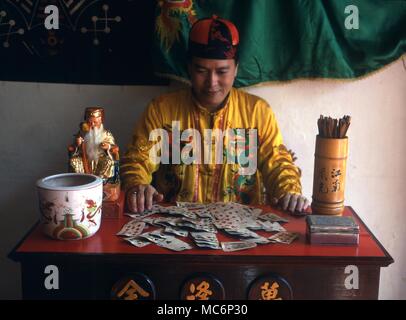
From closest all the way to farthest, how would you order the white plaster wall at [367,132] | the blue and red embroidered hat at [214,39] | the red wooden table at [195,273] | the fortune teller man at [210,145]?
the red wooden table at [195,273], the blue and red embroidered hat at [214,39], the fortune teller man at [210,145], the white plaster wall at [367,132]

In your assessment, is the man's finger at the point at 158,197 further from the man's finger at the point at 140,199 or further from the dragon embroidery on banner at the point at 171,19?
the dragon embroidery on banner at the point at 171,19

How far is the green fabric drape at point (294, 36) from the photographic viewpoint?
2213 millimetres

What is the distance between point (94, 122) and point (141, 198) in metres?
0.33

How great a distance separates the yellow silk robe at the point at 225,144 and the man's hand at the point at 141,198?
0.32 meters

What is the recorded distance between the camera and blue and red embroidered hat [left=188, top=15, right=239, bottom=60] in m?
2.02

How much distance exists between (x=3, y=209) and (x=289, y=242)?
5.35 ft

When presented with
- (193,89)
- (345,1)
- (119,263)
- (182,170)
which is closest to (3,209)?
(182,170)

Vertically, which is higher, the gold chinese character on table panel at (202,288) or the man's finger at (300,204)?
the man's finger at (300,204)

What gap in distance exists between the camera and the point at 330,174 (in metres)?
1.68

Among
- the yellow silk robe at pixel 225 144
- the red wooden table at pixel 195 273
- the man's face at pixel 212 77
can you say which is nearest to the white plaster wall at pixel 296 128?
the yellow silk robe at pixel 225 144

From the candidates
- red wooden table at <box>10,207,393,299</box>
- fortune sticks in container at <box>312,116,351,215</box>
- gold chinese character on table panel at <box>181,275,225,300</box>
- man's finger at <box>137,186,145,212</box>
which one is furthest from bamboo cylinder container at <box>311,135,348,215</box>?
man's finger at <box>137,186,145,212</box>

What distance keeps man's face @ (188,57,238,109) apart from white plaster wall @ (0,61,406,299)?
303 millimetres

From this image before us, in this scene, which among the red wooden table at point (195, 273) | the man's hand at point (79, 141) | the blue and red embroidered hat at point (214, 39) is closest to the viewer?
the red wooden table at point (195, 273)

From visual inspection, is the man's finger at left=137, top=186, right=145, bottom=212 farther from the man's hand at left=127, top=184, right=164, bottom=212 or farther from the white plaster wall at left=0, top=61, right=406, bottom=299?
the white plaster wall at left=0, top=61, right=406, bottom=299
